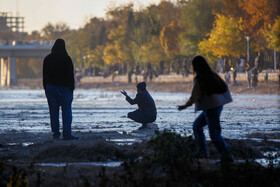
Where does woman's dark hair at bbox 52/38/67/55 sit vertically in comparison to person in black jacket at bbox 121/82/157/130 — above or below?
above

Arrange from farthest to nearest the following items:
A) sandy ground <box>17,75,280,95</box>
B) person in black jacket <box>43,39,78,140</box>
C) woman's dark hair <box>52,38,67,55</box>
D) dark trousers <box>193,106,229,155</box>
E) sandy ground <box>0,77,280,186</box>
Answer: sandy ground <box>17,75,280,95</box> < woman's dark hair <box>52,38,67,55</box> < person in black jacket <box>43,39,78,140</box> < dark trousers <box>193,106,229,155</box> < sandy ground <box>0,77,280,186</box>

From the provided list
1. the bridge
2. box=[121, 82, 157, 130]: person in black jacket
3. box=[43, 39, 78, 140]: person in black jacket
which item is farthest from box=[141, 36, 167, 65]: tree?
box=[43, 39, 78, 140]: person in black jacket

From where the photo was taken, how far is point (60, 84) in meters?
13.8

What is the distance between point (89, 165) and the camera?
10.3m

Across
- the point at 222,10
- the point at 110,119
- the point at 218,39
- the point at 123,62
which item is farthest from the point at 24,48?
the point at 110,119

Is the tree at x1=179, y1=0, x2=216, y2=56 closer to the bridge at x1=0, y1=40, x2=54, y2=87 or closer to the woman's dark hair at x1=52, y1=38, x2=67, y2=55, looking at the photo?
the bridge at x1=0, y1=40, x2=54, y2=87

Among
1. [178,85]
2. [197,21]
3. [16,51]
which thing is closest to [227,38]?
[178,85]

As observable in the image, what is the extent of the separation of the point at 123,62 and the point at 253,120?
243 feet

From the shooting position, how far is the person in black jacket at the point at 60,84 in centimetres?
1375

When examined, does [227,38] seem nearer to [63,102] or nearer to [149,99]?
[149,99]

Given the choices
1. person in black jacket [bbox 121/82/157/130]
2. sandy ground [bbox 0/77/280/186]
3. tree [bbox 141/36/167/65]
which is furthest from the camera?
tree [bbox 141/36/167/65]

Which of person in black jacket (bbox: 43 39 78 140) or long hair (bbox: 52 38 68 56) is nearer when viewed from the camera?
person in black jacket (bbox: 43 39 78 140)

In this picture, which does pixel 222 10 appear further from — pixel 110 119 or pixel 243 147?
pixel 243 147

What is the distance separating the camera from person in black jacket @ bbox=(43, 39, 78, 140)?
1375 cm
